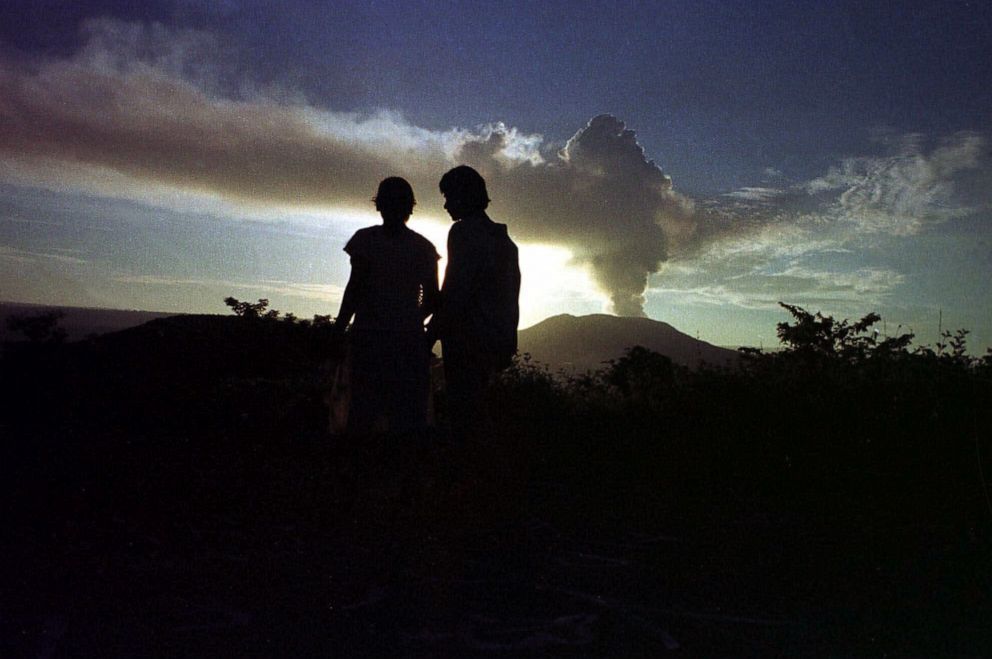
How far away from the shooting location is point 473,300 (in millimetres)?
5629

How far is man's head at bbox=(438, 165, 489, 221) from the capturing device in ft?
18.5

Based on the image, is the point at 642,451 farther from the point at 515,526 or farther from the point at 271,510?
the point at 271,510

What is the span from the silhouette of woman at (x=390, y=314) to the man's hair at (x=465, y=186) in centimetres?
42

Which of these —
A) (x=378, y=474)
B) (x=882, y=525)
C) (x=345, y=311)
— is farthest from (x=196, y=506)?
(x=882, y=525)

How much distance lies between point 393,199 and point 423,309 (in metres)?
0.81

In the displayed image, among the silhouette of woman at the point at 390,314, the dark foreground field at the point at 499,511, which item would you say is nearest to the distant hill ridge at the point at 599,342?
the dark foreground field at the point at 499,511

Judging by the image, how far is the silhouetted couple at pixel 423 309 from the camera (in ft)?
18.4

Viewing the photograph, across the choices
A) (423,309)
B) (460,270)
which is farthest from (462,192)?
(423,309)

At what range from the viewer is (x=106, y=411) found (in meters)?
10.4

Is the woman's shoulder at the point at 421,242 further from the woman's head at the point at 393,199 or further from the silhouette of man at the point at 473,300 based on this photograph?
the silhouette of man at the point at 473,300

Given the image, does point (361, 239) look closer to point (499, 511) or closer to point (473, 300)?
point (473, 300)

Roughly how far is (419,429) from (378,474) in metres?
0.45

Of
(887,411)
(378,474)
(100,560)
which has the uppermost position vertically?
(887,411)

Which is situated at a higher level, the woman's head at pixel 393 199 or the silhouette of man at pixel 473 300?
→ the woman's head at pixel 393 199
